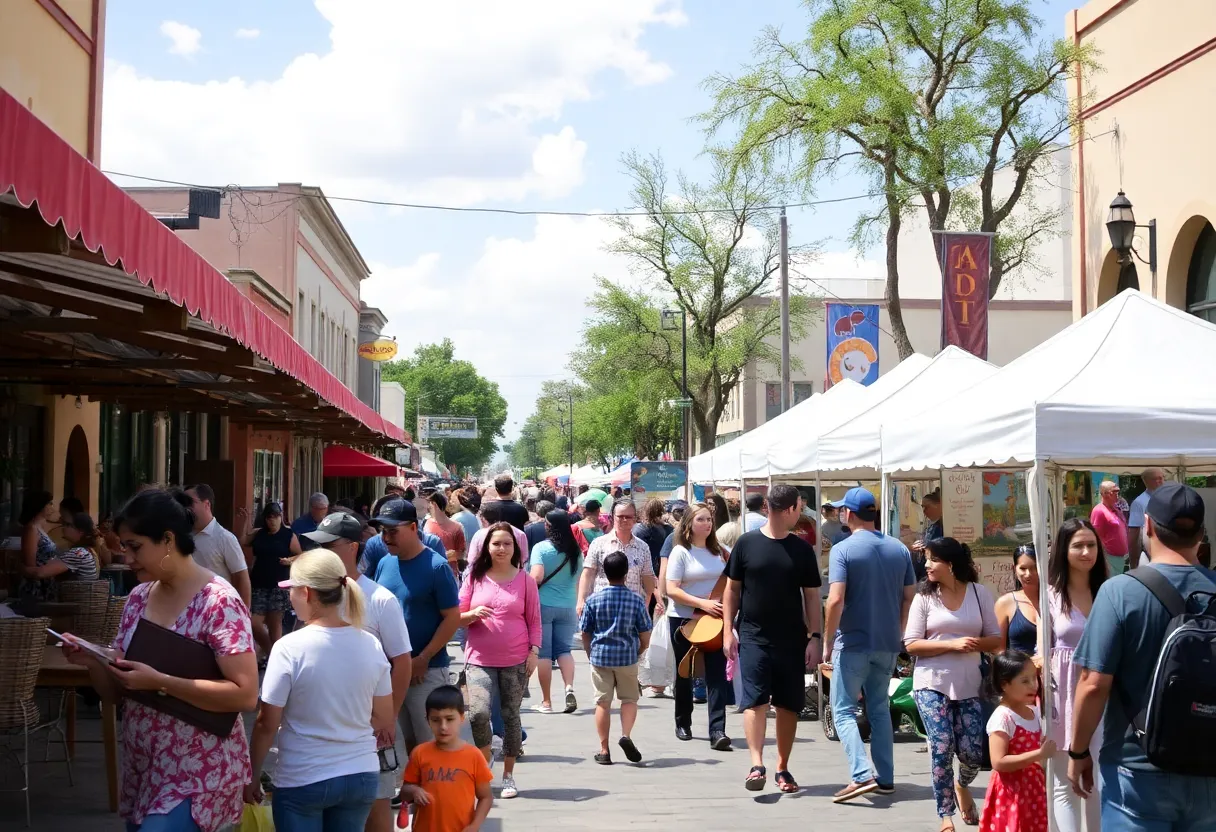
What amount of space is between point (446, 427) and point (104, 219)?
5094 inches

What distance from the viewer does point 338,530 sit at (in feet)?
19.6

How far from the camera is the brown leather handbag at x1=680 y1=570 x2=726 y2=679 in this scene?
33.9ft

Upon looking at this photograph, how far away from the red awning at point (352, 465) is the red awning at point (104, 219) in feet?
98.7

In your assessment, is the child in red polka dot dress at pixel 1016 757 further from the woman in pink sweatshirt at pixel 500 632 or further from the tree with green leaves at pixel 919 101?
the tree with green leaves at pixel 919 101

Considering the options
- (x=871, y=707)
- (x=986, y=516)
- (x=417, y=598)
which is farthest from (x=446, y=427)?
(x=417, y=598)

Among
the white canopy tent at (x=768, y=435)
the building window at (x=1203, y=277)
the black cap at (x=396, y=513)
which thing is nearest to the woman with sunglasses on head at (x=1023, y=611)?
the black cap at (x=396, y=513)

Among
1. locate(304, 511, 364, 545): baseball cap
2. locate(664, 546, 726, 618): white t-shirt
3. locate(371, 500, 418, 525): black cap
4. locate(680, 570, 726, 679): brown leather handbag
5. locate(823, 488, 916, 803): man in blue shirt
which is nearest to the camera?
locate(304, 511, 364, 545): baseball cap

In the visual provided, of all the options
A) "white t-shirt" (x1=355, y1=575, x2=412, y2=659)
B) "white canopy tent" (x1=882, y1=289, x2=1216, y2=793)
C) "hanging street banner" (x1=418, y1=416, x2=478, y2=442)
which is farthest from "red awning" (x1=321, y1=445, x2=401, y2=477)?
"hanging street banner" (x1=418, y1=416, x2=478, y2=442)

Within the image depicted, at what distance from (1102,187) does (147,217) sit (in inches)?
683

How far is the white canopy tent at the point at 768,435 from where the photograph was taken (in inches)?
603

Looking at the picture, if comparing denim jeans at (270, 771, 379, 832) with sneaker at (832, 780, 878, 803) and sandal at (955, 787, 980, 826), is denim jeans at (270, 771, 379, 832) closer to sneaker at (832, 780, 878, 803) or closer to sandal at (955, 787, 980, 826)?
sandal at (955, 787, 980, 826)

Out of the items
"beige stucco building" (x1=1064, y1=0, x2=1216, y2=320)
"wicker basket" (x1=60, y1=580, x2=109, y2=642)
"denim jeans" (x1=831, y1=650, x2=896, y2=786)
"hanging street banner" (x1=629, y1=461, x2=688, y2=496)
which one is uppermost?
"beige stucco building" (x1=1064, y1=0, x2=1216, y2=320)

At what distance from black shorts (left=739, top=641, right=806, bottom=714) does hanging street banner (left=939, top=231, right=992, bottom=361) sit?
871 centimetres

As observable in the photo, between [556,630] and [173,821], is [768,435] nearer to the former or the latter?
[556,630]
